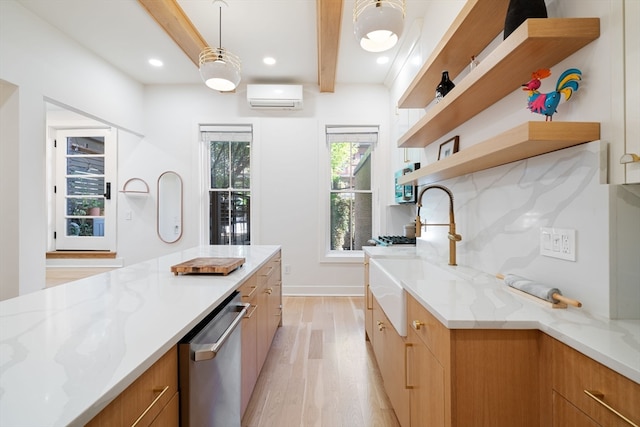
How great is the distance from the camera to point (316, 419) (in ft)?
5.14

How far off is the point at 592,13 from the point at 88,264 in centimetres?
531

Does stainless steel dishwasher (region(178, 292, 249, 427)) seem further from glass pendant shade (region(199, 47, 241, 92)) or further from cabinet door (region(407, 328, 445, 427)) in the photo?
glass pendant shade (region(199, 47, 241, 92))

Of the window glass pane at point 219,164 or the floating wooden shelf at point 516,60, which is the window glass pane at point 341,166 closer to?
the window glass pane at point 219,164

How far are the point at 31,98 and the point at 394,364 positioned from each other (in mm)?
3571

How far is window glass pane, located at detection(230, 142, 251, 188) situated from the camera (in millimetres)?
3977

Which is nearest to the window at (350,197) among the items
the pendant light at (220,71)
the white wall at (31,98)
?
the pendant light at (220,71)

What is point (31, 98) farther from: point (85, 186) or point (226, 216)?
point (226, 216)

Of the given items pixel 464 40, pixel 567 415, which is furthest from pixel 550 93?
pixel 567 415

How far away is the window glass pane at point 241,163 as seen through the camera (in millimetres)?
3977

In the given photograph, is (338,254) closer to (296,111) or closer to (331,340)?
(331,340)

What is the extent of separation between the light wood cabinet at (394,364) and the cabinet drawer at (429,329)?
21 centimetres

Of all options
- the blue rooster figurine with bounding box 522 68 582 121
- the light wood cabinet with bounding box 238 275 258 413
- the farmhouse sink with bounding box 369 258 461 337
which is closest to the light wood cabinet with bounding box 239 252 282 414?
the light wood cabinet with bounding box 238 275 258 413

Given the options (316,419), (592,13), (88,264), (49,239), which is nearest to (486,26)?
(592,13)

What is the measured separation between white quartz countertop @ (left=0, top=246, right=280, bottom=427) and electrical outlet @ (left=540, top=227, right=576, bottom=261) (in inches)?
53.0
